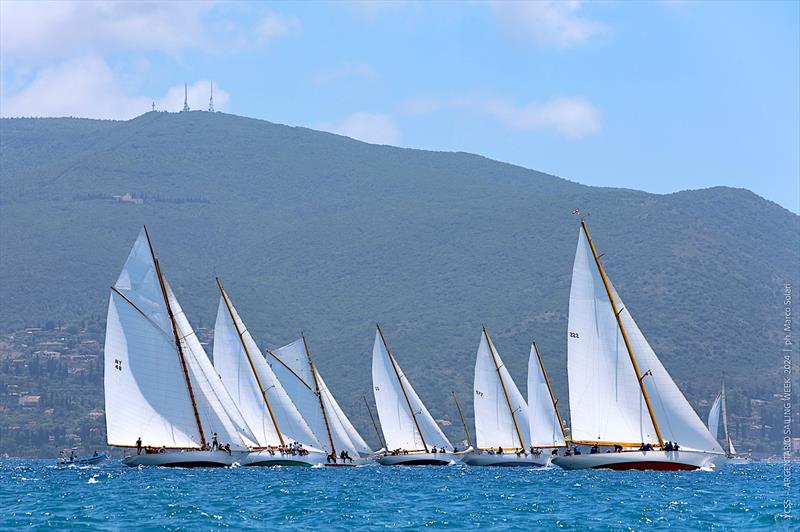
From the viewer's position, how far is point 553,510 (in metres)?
54.3

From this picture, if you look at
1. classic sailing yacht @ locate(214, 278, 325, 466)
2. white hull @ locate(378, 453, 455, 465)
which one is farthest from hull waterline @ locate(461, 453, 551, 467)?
classic sailing yacht @ locate(214, 278, 325, 466)

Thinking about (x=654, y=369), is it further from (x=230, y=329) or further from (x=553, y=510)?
(x=230, y=329)

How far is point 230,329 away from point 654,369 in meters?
35.3

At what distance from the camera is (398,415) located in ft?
374

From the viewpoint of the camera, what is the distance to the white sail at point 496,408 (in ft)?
353

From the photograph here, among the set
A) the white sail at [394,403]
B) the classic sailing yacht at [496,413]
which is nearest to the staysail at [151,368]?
the classic sailing yacht at [496,413]

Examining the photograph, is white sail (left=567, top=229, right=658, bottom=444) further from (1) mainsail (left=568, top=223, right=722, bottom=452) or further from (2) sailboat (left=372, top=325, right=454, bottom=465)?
(2) sailboat (left=372, top=325, right=454, bottom=465)

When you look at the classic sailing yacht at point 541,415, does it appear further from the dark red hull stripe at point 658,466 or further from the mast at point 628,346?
the mast at point 628,346

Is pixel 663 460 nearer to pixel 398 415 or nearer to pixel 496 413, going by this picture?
pixel 496 413

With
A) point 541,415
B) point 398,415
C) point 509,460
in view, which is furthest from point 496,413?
point 398,415

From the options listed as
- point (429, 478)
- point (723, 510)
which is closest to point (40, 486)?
point (429, 478)

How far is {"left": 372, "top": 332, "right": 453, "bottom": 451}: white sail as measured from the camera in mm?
113375

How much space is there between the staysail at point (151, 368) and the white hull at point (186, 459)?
678 millimetres

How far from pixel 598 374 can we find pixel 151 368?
88.4ft
